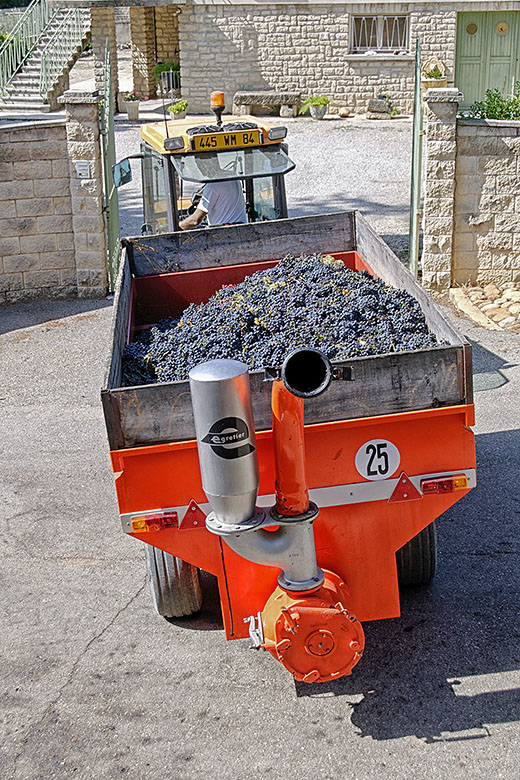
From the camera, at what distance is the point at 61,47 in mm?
24859

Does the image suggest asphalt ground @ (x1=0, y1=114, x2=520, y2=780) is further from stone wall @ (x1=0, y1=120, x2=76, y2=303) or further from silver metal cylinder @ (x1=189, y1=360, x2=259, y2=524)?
stone wall @ (x1=0, y1=120, x2=76, y2=303)

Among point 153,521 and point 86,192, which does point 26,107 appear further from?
point 153,521

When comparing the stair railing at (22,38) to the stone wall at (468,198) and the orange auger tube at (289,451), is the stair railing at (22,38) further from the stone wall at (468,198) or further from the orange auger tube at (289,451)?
the orange auger tube at (289,451)

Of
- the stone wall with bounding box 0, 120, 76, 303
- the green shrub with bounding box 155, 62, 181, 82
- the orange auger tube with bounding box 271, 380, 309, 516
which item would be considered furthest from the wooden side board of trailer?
the green shrub with bounding box 155, 62, 181, 82

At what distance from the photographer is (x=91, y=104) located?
32.8 ft

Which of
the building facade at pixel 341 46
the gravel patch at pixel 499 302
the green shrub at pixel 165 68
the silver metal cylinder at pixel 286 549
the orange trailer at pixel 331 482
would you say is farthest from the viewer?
the green shrub at pixel 165 68

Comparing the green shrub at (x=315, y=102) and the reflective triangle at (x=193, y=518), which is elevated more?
the green shrub at (x=315, y=102)

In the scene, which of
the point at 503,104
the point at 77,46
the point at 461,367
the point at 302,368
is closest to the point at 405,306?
the point at 461,367

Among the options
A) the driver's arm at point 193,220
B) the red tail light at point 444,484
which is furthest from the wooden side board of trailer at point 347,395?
the driver's arm at point 193,220

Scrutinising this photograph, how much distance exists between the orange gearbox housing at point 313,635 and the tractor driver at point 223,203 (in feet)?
15.0

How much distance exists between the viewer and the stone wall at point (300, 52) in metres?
22.3

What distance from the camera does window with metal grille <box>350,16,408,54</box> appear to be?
74.3 ft

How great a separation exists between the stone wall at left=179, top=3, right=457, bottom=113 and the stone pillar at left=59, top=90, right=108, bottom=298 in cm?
1364

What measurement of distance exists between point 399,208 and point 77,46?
50.1ft
